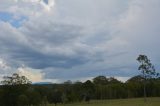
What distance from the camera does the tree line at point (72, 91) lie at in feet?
320

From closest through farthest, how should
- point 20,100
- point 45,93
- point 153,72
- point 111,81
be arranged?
1. point 20,100
2. point 153,72
3. point 45,93
4. point 111,81

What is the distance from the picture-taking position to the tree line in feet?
320

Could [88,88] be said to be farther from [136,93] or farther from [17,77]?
[17,77]

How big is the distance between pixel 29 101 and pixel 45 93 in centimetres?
2836

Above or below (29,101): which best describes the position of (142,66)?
above

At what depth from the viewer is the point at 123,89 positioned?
148 metres

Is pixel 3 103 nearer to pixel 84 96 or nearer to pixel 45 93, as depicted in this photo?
pixel 45 93

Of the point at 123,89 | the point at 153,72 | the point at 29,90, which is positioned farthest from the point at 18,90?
the point at 123,89

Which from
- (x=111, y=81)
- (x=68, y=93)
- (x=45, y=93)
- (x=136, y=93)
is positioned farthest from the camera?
(x=111, y=81)

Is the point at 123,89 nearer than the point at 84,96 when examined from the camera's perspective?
No

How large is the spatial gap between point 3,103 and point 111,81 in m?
96.3

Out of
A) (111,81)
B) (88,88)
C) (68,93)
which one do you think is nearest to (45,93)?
(68,93)

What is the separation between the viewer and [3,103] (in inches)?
3841

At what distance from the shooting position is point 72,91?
138375 mm
